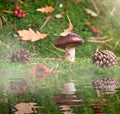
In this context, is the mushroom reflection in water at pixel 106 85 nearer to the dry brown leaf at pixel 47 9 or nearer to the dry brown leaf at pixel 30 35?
the dry brown leaf at pixel 30 35

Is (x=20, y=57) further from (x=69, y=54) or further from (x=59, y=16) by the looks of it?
(x=59, y=16)

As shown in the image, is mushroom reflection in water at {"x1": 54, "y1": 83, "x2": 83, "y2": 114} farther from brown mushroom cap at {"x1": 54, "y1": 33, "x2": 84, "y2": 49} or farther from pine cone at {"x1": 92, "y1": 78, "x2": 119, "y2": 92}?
brown mushroom cap at {"x1": 54, "y1": 33, "x2": 84, "y2": 49}

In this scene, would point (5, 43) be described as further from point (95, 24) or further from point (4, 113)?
point (4, 113)

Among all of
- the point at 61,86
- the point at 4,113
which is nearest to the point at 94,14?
the point at 61,86

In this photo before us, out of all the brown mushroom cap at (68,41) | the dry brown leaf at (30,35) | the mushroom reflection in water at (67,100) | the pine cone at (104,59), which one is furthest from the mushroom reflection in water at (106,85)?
the dry brown leaf at (30,35)

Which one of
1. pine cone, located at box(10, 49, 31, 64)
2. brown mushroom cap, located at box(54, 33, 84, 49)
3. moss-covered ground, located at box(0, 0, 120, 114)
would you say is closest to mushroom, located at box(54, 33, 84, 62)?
brown mushroom cap, located at box(54, 33, 84, 49)

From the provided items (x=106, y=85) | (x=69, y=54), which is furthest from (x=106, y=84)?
(x=69, y=54)
